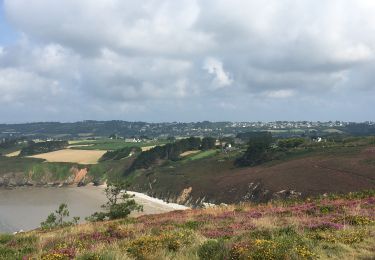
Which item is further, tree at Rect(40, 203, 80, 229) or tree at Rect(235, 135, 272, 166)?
tree at Rect(235, 135, 272, 166)

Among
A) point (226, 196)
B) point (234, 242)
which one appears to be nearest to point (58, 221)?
point (234, 242)

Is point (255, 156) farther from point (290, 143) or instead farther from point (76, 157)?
point (76, 157)

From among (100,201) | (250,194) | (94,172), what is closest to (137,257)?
(250,194)

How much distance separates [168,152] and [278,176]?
78.2 meters

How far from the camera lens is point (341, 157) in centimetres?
9838

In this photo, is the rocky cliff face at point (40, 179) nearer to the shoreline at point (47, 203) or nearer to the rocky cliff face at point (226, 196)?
the shoreline at point (47, 203)

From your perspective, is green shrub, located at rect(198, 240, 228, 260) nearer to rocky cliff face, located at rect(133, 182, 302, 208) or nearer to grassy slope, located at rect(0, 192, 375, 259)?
grassy slope, located at rect(0, 192, 375, 259)

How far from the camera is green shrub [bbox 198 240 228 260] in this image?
12184mm

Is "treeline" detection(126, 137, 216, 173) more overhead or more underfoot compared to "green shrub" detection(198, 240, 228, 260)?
more underfoot

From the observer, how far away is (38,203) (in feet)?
366

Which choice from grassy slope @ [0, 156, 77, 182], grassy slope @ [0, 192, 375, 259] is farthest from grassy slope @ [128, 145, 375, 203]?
grassy slope @ [0, 192, 375, 259]

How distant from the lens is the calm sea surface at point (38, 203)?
82.0 metres

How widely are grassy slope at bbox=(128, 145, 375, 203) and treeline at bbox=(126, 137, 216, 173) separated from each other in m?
19.5

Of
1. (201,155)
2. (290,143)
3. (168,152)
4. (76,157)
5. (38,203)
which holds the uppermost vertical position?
(290,143)
